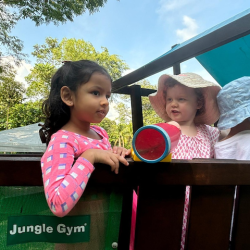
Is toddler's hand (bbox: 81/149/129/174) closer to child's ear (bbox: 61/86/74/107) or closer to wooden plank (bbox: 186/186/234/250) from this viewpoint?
wooden plank (bbox: 186/186/234/250)

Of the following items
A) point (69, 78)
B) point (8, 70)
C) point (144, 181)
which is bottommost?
point (144, 181)

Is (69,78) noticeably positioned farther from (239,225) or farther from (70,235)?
(239,225)

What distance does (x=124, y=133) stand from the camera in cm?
1441

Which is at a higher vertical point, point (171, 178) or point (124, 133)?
point (171, 178)

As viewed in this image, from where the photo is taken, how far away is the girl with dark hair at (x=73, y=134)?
0.68 meters

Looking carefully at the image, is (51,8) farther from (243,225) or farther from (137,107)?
(243,225)

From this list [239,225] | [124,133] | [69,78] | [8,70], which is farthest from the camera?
[124,133]

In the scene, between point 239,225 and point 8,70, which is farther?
point 8,70

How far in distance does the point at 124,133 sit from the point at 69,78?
13.2 metres

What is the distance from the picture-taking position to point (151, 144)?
0.71 m

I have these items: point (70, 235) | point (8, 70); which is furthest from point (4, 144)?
point (70, 235)

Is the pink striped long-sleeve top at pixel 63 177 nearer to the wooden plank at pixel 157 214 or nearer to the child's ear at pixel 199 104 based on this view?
the wooden plank at pixel 157 214

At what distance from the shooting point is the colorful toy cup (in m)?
0.66

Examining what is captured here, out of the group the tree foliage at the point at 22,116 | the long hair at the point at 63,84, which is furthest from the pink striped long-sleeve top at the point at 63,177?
the tree foliage at the point at 22,116
